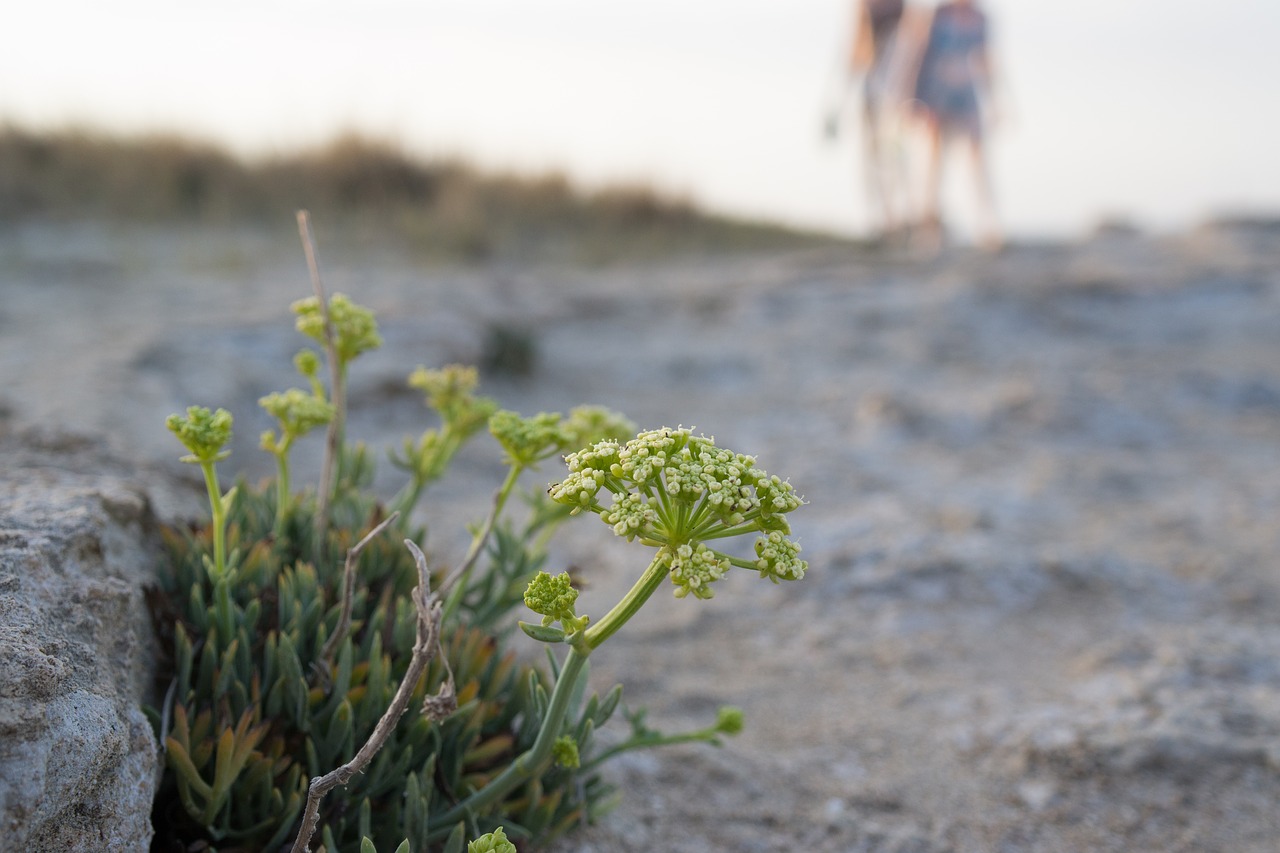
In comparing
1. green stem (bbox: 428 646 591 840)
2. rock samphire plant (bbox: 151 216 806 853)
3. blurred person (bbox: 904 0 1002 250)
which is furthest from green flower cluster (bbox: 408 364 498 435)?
blurred person (bbox: 904 0 1002 250)

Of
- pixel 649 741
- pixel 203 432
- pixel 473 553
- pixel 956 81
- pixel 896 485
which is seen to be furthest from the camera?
pixel 956 81

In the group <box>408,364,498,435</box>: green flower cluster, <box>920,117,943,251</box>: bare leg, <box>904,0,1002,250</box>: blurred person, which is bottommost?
<box>408,364,498,435</box>: green flower cluster

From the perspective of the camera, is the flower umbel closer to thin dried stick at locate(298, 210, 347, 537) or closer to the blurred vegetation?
thin dried stick at locate(298, 210, 347, 537)

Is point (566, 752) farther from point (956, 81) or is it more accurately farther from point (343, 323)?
point (956, 81)

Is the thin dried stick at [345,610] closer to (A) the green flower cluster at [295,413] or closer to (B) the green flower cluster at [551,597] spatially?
(A) the green flower cluster at [295,413]

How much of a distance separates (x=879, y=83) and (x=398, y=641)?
29.6ft

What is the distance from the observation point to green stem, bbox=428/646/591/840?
1480 millimetres

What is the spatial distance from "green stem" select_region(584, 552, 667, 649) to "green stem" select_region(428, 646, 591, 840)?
0.11 feet

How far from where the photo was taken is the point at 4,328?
4.97 metres

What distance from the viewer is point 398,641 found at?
1930 millimetres

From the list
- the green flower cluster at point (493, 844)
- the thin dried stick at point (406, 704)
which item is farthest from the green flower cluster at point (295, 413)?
the green flower cluster at point (493, 844)

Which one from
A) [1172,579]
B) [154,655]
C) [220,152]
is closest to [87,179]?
[220,152]

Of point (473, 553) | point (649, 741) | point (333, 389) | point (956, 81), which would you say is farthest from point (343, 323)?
point (956, 81)

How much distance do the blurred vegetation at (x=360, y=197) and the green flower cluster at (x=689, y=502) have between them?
7982 millimetres
